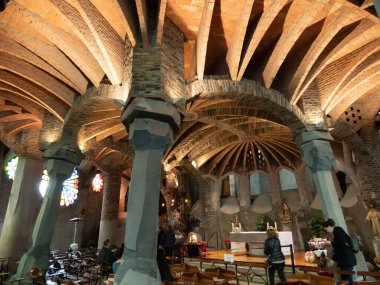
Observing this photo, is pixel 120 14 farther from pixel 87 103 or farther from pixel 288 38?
pixel 288 38

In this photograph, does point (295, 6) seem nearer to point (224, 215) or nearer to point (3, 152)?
point (224, 215)

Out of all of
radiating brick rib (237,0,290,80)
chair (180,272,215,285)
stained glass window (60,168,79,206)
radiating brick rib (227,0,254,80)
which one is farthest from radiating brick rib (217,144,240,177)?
chair (180,272,215,285)

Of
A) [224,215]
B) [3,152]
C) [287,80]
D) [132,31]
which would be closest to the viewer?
[132,31]

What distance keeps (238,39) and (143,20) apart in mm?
2551

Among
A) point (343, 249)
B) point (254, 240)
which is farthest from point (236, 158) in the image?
point (343, 249)

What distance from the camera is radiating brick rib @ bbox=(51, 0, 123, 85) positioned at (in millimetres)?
6398

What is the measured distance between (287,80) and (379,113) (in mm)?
6849

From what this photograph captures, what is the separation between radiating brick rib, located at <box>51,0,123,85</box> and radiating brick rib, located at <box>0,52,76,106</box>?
110 inches

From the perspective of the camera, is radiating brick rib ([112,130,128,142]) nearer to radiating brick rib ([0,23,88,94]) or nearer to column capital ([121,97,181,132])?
radiating brick rib ([0,23,88,94])

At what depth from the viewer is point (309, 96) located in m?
9.89

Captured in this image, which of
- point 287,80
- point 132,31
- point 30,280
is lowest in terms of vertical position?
point 30,280

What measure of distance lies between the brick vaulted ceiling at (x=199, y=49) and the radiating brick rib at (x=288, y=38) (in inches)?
1.0

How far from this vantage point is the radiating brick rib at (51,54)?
7.26m

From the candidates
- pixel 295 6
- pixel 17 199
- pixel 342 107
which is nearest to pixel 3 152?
pixel 17 199
